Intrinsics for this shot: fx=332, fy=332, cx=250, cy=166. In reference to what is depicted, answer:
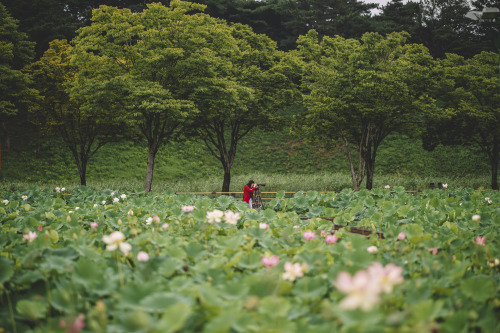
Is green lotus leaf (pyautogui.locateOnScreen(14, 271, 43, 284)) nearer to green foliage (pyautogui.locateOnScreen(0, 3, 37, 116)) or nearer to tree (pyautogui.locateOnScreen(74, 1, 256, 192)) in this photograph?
tree (pyautogui.locateOnScreen(74, 1, 256, 192))

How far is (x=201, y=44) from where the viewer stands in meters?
14.7

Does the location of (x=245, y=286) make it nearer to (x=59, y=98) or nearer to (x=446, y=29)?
(x=59, y=98)

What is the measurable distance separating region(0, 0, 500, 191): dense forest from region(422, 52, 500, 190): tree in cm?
7

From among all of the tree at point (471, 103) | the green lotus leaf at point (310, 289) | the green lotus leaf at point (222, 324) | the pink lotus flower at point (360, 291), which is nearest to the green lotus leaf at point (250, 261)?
the green lotus leaf at point (310, 289)

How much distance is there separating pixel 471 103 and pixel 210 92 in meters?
15.0

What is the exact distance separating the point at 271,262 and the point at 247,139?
2987cm

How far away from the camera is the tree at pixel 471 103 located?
18203 millimetres

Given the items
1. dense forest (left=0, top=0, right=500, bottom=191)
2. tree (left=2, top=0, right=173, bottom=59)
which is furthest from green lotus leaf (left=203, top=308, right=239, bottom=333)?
tree (left=2, top=0, right=173, bottom=59)

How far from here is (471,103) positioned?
18.9m

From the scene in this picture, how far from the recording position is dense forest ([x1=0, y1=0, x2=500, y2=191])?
45.6ft

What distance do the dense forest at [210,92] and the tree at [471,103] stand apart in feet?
0.22

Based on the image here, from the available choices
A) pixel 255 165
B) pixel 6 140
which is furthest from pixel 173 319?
pixel 6 140

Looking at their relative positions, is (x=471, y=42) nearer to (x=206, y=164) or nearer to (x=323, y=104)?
(x=323, y=104)

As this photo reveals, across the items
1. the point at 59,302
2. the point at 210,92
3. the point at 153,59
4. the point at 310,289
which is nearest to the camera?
the point at 59,302
